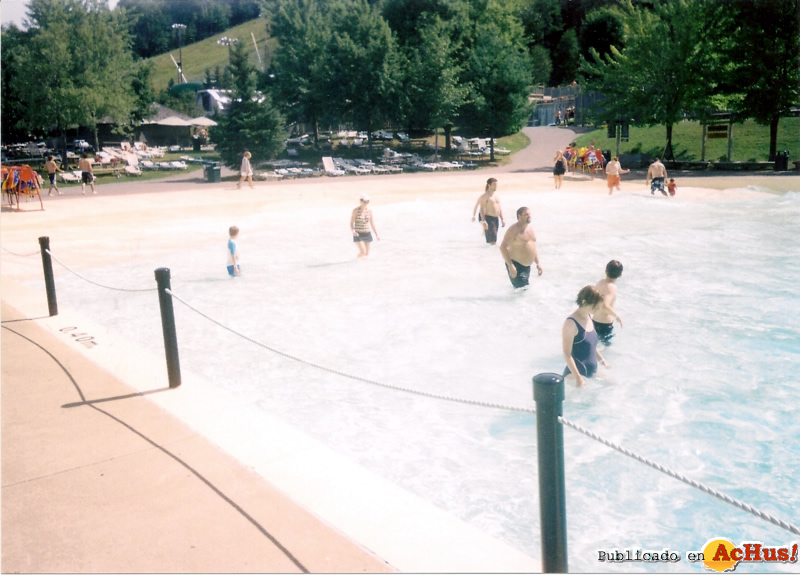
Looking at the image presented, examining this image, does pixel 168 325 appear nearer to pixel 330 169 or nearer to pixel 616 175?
pixel 616 175

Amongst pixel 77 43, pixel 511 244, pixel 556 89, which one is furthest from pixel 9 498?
pixel 556 89

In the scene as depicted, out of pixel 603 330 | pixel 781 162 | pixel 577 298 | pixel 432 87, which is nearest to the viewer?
pixel 577 298

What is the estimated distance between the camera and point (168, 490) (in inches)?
185

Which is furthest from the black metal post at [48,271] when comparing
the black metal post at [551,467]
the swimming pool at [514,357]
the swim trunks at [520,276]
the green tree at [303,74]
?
the green tree at [303,74]

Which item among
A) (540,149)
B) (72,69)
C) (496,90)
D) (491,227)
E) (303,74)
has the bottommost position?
(491,227)

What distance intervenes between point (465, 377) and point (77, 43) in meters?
41.9

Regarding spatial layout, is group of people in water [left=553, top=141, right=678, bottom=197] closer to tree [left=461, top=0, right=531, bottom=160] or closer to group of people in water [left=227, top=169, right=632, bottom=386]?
tree [left=461, top=0, right=531, bottom=160]

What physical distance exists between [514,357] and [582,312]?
2470mm

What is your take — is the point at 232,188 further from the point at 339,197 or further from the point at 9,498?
the point at 9,498

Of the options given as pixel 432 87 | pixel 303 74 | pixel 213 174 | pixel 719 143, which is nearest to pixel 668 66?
pixel 719 143

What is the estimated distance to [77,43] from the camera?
4209cm

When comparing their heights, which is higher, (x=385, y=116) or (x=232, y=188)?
(x=385, y=116)

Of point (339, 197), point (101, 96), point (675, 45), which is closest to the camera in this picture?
point (339, 197)

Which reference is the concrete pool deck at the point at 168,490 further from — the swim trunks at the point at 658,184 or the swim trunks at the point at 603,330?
the swim trunks at the point at 658,184
